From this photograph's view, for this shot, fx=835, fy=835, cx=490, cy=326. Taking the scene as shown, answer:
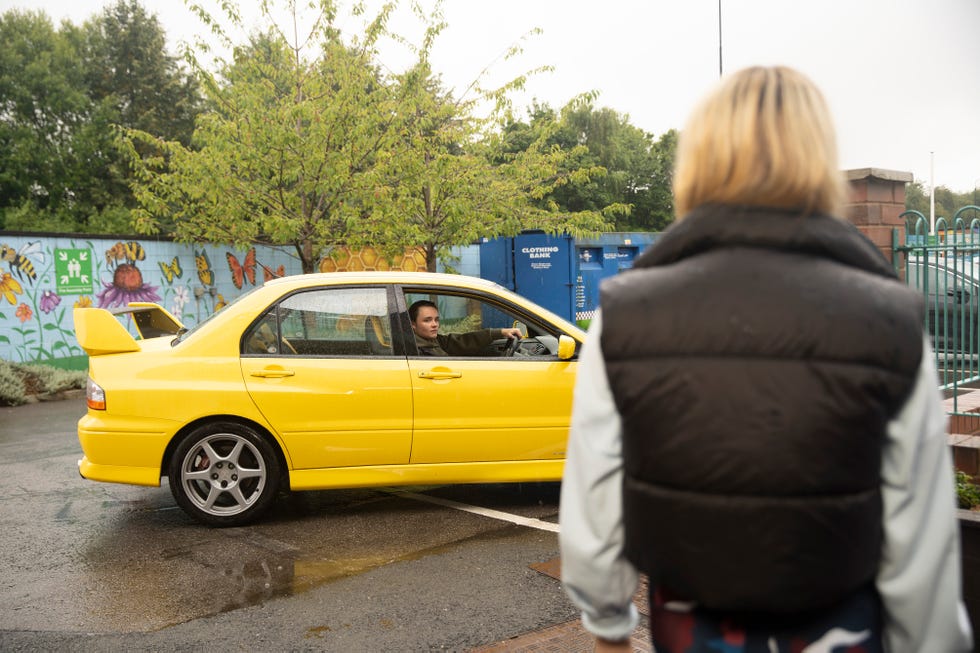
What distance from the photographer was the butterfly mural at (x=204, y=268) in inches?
657

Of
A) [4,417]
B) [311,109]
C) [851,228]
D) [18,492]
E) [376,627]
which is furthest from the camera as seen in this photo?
[311,109]

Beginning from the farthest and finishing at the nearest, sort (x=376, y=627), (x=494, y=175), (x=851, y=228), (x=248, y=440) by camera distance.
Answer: (x=494, y=175), (x=248, y=440), (x=376, y=627), (x=851, y=228)

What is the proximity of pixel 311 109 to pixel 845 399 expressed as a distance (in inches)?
448

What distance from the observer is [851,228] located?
1.55 m

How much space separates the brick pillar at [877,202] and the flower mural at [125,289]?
13660 millimetres

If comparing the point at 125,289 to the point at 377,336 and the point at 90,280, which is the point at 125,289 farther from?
the point at 377,336

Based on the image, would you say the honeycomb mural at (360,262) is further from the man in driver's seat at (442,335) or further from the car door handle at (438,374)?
the car door handle at (438,374)

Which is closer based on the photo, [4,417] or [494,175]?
[4,417]

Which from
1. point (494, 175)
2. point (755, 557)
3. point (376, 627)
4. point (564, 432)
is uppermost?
point (494, 175)

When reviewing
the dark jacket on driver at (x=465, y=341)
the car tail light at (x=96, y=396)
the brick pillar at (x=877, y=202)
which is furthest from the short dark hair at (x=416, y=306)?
the brick pillar at (x=877, y=202)

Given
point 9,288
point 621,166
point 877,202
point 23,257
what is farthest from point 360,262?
point 621,166

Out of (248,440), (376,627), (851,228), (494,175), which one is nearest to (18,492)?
(248,440)

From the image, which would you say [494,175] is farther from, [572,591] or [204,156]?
[572,591]

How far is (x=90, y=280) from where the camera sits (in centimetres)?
1501
